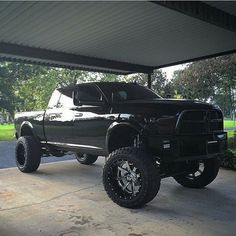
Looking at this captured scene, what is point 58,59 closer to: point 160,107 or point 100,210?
point 160,107

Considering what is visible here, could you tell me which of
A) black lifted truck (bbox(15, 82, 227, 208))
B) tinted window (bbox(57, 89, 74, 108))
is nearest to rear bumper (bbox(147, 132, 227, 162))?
black lifted truck (bbox(15, 82, 227, 208))

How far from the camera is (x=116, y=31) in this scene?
806 cm

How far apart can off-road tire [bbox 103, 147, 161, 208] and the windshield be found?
1390 mm

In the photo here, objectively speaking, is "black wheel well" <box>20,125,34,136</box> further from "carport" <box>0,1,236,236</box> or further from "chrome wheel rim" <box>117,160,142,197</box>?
"chrome wheel rim" <box>117,160,142,197</box>

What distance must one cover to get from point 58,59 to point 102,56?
4.96 ft

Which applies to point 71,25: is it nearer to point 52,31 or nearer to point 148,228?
point 52,31

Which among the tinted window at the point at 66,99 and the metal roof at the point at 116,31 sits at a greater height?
the metal roof at the point at 116,31

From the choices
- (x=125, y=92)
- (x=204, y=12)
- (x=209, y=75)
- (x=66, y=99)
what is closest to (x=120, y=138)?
(x=125, y=92)

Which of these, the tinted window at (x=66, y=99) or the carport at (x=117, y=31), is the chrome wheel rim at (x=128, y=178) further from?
the carport at (x=117, y=31)

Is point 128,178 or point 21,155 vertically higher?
point 21,155

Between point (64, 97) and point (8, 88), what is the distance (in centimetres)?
2345

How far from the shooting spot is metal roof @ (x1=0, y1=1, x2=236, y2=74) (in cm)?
644

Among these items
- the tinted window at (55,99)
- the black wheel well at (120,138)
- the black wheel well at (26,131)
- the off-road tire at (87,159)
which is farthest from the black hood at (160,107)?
the off-road tire at (87,159)

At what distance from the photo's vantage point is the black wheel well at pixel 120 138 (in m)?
6.25
